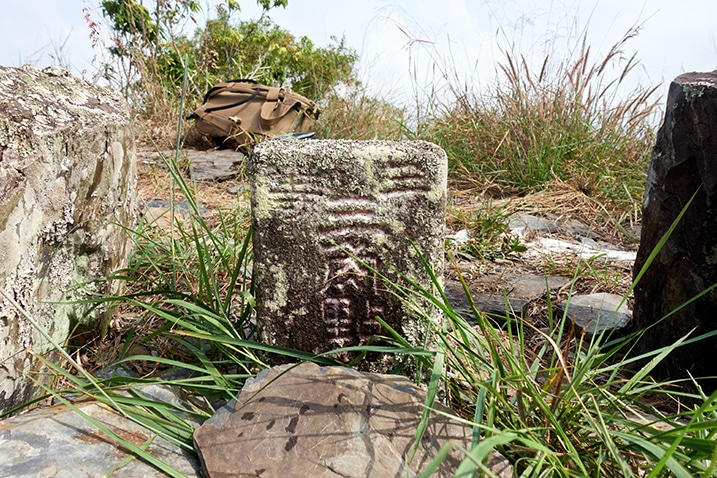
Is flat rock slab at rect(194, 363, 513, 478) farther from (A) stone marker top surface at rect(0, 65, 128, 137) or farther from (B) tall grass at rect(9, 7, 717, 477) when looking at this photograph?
(A) stone marker top surface at rect(0, 65, 128, 137)

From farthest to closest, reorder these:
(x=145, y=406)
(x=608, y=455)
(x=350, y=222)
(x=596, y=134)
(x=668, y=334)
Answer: (x=596, y=134) < (x=668, y=334) < (x=350, y=222) < (x=145, y=406) < (x=608, y=455)

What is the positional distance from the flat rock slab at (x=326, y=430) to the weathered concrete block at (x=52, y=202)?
0.61 metres

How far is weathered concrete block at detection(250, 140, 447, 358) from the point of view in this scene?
1.47 meters

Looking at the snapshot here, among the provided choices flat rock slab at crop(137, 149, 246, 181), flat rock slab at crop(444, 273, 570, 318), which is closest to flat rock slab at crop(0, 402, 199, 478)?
flat rock slab at crop(444, 273, 570, 318)

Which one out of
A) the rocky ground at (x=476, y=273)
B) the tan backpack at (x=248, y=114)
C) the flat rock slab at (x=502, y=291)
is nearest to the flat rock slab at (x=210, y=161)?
the rocky ground at (x=476, y=273)

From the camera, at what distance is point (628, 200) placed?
3641mm

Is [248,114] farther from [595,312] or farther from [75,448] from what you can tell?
[75,448]

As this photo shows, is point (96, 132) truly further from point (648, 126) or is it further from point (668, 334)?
point (648, 126)

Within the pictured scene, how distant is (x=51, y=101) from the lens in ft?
5.39

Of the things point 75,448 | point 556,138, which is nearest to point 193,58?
point 556,138

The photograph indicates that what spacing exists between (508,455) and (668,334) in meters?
0.87

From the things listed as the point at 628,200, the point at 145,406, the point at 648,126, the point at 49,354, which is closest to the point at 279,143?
the point at 145,406

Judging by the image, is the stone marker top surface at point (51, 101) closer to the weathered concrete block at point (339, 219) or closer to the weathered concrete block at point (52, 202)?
the weathered concrete block at point (52, 202)

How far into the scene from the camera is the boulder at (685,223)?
1601 mm
